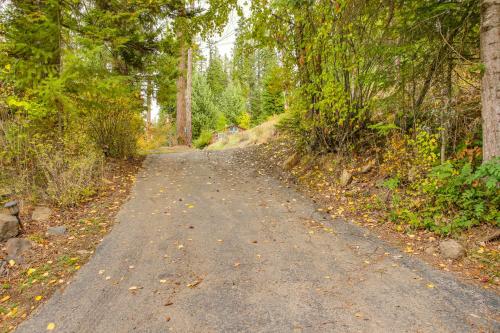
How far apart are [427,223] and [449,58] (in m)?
2.88

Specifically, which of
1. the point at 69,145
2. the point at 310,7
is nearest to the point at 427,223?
the point at 310,7

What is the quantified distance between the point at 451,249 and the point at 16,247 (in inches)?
244

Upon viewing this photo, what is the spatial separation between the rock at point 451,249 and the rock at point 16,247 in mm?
5983

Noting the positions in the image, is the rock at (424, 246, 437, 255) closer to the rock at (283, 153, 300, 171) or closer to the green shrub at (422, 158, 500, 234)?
the green shrub at (422, 158, 500, 234)

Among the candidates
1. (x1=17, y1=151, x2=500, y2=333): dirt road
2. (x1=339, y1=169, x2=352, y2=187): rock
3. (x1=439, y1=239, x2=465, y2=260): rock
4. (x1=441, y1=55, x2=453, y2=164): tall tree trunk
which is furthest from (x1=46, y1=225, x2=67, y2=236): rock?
(x1=441, y1=55, x2=453, y2=164): tall tree trunk

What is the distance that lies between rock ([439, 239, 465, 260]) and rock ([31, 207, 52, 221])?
658cm

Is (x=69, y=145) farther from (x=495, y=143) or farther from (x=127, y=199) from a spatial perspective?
(x=495, y=143)

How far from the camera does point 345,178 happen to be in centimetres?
694

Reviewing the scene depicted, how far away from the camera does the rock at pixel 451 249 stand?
402cm

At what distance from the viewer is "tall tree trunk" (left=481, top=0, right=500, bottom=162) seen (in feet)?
13.8

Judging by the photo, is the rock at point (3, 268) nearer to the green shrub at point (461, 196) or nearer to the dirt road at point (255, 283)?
the dirt road at point (255, 283)

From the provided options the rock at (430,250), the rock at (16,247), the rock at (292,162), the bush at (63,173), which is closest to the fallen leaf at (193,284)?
the rock at (16,247)

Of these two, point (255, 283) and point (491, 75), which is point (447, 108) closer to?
point (491, 75)

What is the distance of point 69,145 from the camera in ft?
23.6
